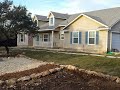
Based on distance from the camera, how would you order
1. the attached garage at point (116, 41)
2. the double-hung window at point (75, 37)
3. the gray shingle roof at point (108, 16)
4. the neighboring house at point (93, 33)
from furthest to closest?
the double-hung window at point (75, 37) < the gray shingle roof at point (108, 16) < the attached garage at point (116, 41) < the neighboring house at point (93, 33)

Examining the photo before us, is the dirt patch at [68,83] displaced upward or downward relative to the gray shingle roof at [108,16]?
downward

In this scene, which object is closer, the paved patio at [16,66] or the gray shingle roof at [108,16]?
the paved patio at [16,66]

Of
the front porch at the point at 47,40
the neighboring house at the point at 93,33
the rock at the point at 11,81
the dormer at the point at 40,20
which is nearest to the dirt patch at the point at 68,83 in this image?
the rock at the point at 11,81

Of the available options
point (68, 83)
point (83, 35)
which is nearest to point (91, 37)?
point (83, 35)

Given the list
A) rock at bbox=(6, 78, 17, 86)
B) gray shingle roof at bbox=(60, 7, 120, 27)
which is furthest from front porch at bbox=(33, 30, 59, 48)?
rock at bbox=(6, 78, 17, 86)

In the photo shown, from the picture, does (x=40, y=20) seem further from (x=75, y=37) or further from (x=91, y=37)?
(x=91, y=37)

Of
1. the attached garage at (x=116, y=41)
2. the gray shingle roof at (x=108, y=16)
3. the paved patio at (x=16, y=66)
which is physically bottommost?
the paved patio at (x=16, y=66)

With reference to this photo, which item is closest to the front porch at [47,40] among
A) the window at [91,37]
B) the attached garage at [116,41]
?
the window at [91,37]

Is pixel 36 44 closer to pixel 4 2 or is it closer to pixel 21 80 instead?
pixel 4 2

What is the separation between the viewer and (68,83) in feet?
34.6

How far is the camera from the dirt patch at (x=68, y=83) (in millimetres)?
9935

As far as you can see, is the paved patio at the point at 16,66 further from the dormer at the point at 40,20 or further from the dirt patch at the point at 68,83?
the dormer at the point at 40,20

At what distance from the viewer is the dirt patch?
9.94 metres

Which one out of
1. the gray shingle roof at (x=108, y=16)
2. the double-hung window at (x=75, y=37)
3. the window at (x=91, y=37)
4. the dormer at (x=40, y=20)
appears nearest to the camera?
the gray shingle roof at (x=108, y=16)
